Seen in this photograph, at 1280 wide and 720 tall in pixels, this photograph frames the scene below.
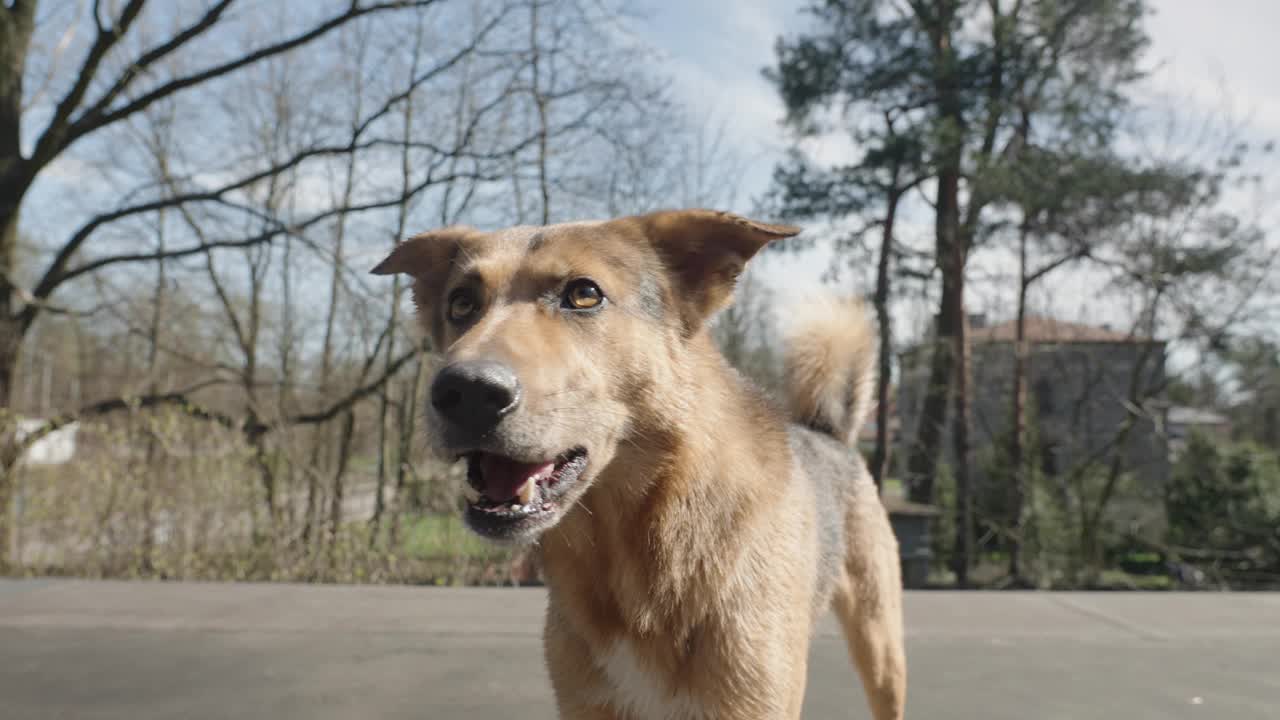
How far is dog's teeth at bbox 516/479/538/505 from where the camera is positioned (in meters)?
1.67

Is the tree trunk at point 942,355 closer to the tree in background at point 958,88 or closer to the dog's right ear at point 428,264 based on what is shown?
the tree in background at point 958,88

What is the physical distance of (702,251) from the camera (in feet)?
7.35

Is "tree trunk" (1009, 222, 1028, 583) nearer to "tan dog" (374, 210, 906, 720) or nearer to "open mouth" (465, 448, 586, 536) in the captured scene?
"tan dog" (374, 210, 906, 720)

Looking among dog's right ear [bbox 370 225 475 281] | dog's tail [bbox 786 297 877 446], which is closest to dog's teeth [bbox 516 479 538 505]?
dog's right ear [bbox 370 225 475 281]

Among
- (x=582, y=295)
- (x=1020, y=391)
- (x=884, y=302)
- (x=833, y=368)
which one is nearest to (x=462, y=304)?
(x=582, y=295)

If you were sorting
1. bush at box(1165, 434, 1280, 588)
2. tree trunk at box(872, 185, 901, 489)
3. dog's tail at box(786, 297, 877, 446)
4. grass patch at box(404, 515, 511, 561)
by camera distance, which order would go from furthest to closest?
tree trunk at box(872, 185, 901, 489) → bush at box(1165, 434, 1280, 588) → grass patch at box(404, 515, 511, 561) → dog's tail at box(786, 297, 877, 446)

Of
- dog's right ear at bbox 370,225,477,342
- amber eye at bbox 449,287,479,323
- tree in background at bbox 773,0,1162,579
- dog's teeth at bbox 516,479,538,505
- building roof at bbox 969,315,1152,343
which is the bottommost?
dog's teeth at bbox 516,479,538,505

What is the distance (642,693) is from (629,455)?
22.2 inches

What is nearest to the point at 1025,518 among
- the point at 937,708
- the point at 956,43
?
the point at 937,708

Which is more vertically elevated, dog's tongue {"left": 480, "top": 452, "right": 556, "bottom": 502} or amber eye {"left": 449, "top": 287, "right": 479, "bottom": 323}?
amber eye {"left": 449, "top": 287, "right": 479, "bottom": 323}

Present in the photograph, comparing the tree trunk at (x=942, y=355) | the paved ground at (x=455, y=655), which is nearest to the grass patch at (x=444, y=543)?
the paved ground at (x=455, y=655)

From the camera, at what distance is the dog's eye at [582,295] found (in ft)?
6.34

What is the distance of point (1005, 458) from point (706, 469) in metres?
9.19

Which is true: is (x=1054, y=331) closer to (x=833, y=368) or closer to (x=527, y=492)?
(x=833, y=368)
